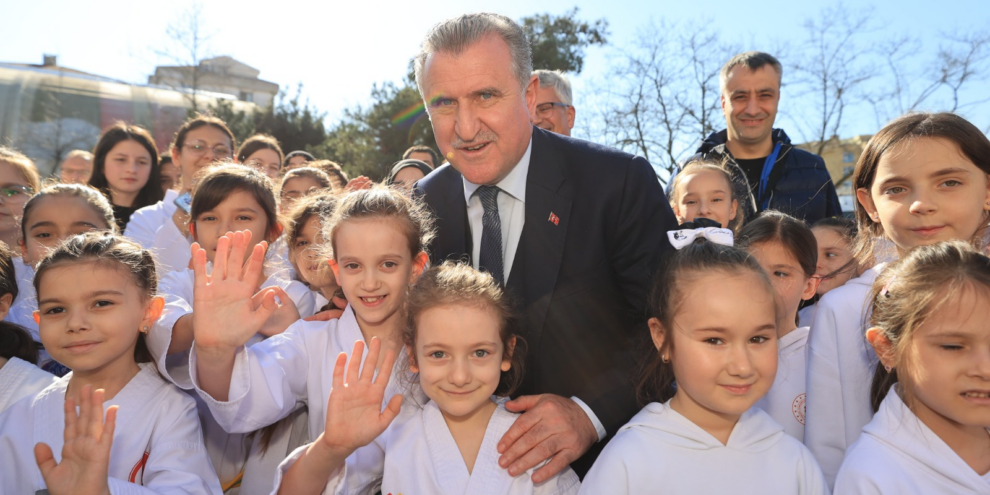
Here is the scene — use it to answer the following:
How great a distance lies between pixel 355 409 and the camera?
2.21 metres

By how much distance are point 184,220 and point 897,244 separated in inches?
162

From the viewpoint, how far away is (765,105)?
458 centimetres

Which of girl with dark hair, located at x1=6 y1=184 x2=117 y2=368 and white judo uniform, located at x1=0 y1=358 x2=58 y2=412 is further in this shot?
girl with dark hair, located at x1=6 y1=184 x2=117 y2=368

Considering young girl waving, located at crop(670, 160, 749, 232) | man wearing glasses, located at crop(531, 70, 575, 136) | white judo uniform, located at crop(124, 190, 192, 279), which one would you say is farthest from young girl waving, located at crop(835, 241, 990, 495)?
white judo uniform, located at crop(124, 190, 192, 279)

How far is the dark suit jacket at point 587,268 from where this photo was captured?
274 cm

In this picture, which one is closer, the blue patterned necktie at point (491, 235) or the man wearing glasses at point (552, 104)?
the blue patterned necktie at point (491, 235)

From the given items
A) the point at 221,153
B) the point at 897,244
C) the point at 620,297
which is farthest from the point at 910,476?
the point at 221,153

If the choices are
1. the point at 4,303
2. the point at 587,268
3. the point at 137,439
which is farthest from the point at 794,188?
the point at 4,303

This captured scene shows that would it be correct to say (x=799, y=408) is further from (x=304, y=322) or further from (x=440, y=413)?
(x=304, y=322)

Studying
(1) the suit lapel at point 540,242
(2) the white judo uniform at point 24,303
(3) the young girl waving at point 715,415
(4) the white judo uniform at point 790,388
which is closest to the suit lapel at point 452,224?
(1) the suit lapel at point 540,242

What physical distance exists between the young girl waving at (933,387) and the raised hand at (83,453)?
2.28 metres

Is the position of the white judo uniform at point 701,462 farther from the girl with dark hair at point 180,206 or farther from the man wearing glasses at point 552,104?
the man wearing glasses at point 552,104

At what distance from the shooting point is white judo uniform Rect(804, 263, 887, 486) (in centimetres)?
243

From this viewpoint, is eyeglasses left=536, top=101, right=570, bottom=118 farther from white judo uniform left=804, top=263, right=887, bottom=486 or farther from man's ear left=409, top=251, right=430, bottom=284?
white judo uniform left=804, top=263, right=887, bottom=486
